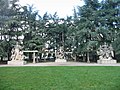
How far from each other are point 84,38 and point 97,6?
4.37 m

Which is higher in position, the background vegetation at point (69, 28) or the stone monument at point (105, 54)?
the background vegetation at point (69, 28)

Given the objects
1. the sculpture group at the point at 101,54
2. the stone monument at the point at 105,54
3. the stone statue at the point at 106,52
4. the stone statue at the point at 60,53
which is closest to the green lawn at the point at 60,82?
the sculpture group at the point at 101,54

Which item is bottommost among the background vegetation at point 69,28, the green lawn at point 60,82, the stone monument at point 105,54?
the green lawn at point 60,82

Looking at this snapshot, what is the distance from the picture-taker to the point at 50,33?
2925 cm

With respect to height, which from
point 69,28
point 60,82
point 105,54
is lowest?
point 60,82

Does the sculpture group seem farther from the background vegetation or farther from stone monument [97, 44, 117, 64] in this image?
the background vegetation

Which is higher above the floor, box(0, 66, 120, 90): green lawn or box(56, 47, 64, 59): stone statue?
box(56, 47, 64, 59): stone statue

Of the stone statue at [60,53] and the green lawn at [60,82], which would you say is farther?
the stone statue at [60,53]

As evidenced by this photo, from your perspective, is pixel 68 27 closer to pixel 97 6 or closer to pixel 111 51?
pixel 97 6

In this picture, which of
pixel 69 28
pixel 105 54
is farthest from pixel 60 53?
pixel 105 54

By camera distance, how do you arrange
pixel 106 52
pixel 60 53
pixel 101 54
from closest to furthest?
1. pixel 106 52
2. pixel 101 54
3. pixel 60 53

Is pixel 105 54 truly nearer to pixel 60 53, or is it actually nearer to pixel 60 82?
pixel 60 53

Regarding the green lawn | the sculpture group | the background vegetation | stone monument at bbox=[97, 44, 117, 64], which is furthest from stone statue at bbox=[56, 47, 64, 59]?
the green lawn

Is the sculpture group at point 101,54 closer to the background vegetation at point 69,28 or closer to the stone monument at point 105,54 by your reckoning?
the stone monument at point 105,54
